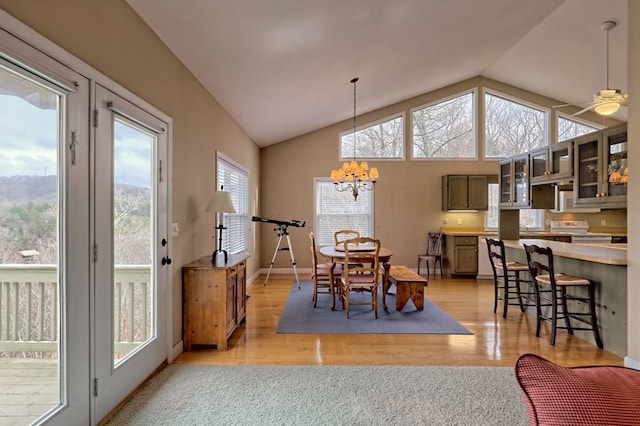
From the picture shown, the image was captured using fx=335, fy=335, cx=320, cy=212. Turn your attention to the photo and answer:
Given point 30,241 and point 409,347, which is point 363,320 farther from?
point 30,241

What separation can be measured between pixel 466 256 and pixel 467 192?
132 centimetres

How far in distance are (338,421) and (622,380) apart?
1562mm

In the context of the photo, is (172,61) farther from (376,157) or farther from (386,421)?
(376,157)

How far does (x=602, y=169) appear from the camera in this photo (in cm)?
340

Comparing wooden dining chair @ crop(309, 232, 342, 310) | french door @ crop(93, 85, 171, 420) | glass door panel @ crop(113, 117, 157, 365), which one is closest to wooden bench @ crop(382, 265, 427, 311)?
wooden dining chair @ crop(309, 232, 342, 310)

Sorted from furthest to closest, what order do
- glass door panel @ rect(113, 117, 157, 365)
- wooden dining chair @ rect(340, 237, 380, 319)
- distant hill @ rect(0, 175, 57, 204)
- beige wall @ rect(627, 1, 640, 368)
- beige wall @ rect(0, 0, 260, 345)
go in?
1. wooden dining chair @ rect(340, 237, 380, 319)
2. beige wall @ rect(627, 1, 640, 368)
3. glass door panel @ rect(113, 117, 157, 365)
4. beige wall @ rect(0, 0, 260, 345)
5. distant hill @ rect(0, 175, 57, 204)

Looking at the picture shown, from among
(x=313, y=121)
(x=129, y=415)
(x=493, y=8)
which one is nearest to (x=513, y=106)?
(x=493, y=8)

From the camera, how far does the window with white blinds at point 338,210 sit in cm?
723

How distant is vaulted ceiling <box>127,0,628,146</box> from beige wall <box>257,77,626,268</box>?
33 centimetres

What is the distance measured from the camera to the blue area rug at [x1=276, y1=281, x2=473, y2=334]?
3703mm

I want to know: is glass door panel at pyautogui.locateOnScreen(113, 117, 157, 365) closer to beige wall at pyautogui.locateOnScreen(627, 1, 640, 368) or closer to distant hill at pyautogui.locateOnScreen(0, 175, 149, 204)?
distant hill at pyautogui.locateOnScreen(0, 175, 149, 204)

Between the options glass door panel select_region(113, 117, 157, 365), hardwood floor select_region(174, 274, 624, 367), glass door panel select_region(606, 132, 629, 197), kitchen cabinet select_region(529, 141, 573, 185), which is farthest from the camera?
kitchen cabinet select_region(529, 141, 573, 185)

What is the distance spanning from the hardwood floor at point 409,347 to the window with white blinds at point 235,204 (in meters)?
1.30

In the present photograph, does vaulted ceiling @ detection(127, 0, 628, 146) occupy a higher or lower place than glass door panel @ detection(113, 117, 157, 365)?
higher
